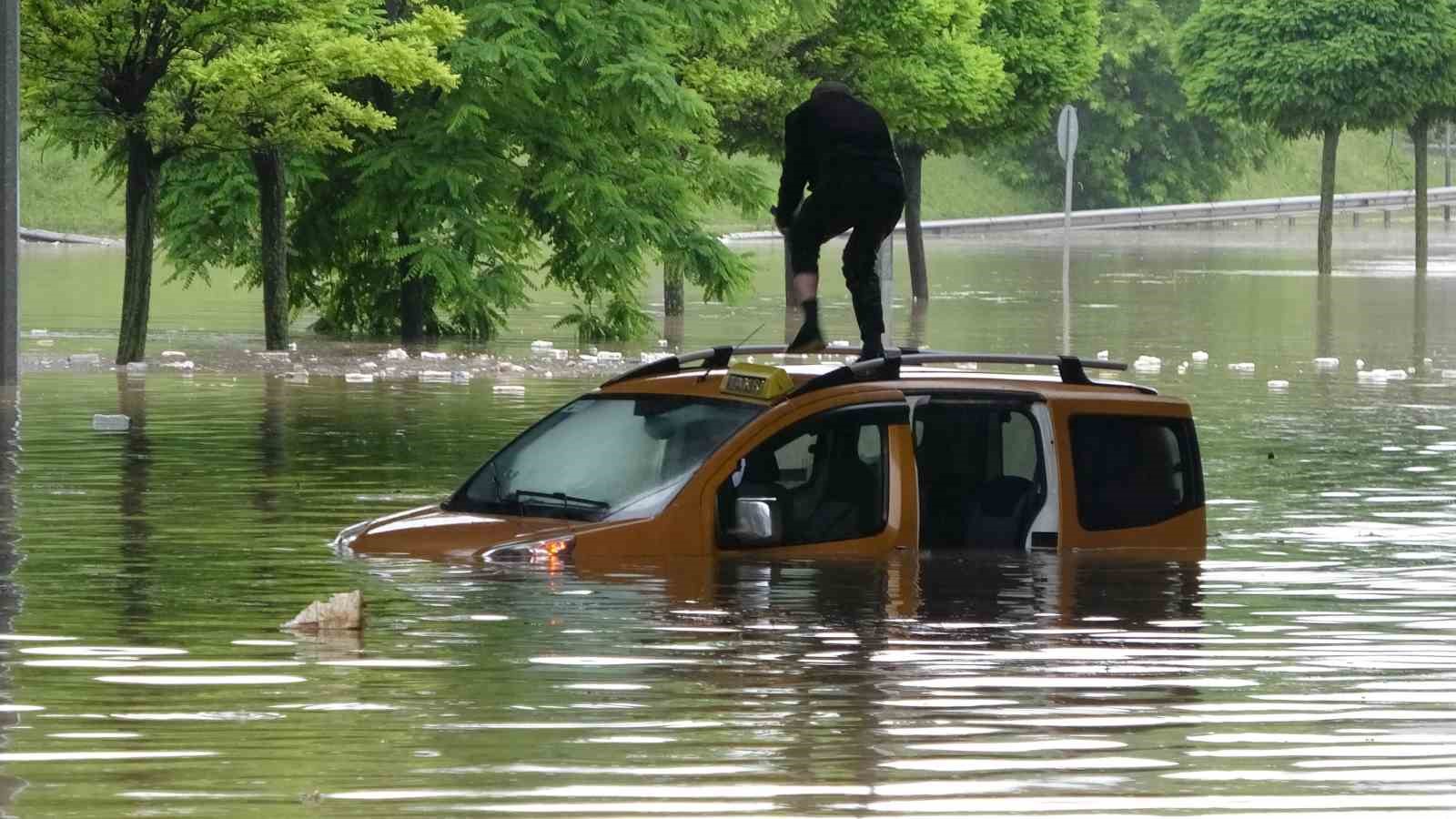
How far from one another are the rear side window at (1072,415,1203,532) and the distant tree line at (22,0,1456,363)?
53.0ft

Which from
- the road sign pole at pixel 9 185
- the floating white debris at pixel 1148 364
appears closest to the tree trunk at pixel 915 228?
the floating white debris at pixel 1148 364

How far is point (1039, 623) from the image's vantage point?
11.5 metres

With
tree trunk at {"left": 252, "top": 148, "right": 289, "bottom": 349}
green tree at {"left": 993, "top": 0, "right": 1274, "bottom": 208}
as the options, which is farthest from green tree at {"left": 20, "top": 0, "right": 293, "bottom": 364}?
green tree at {"left": 993, "top": 0, "right": 1274, "bottom": 208}

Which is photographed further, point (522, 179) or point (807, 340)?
point (522, 179)

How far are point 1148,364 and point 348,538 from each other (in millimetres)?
19397

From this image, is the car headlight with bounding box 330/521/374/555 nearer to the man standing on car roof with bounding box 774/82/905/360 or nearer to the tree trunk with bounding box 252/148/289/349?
the man standing on car roof with bounding box 774/82/905/360

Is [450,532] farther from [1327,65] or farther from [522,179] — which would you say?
[1327,65]

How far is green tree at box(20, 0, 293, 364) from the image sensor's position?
2684 cm

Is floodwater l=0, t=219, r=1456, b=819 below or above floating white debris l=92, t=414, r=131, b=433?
below

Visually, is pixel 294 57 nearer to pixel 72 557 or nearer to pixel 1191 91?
pixel 72 557

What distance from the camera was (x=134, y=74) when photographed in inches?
1097

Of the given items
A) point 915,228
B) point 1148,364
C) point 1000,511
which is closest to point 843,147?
point 1000,511

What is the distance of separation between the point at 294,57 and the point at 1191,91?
141 feet

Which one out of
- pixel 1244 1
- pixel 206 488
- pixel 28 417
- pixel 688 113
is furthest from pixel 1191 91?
pixel 206 488
